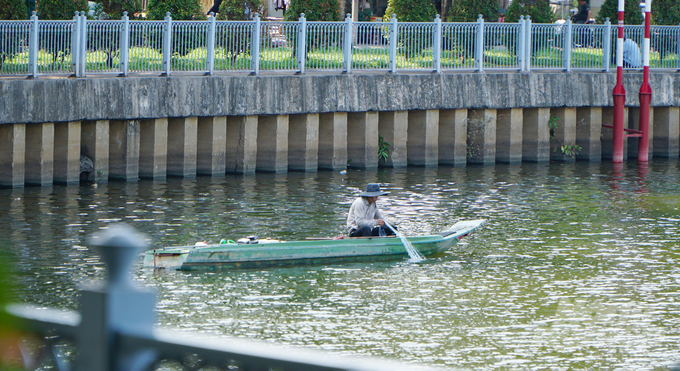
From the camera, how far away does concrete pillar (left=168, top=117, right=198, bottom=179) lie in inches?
830

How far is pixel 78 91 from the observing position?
19312mm

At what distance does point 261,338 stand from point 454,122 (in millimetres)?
15049

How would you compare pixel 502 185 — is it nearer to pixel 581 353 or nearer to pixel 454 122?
pixel 454 122

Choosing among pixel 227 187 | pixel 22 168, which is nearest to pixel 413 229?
pixel 227 187

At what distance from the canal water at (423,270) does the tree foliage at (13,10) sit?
15.6 feet

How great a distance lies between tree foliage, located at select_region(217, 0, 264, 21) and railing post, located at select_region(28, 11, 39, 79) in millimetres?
6776

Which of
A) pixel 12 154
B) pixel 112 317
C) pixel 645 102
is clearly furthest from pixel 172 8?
pixel 112 317

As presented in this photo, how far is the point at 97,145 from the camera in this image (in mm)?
19938

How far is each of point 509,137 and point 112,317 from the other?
73.1 feet

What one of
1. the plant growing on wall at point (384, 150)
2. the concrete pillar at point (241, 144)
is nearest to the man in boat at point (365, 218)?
the concrete pillar at point (241, 144)

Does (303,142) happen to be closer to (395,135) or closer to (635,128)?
(395,135)

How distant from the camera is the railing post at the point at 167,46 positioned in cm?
2112

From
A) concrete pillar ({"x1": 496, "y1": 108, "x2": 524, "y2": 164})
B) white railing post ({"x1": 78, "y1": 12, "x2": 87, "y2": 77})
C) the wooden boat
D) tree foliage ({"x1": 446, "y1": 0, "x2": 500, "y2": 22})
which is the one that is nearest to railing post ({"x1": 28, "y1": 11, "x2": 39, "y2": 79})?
white railing post ({"x1": 78, "y1": 12, "x2": 87, "y2": 77})

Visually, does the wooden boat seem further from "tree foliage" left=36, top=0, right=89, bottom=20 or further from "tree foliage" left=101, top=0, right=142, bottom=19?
"tree foliage" left=101, top=0, right=142, bottom=19
